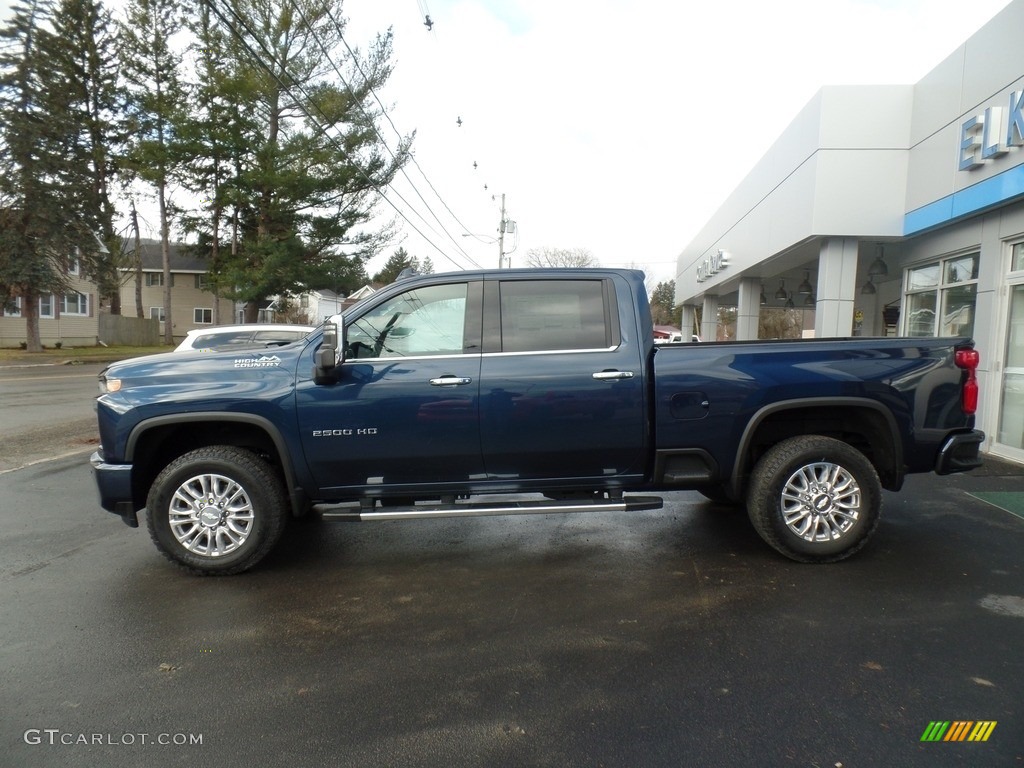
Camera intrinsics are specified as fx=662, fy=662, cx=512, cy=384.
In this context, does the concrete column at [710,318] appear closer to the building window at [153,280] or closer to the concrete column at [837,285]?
the concrete column at [837,285]

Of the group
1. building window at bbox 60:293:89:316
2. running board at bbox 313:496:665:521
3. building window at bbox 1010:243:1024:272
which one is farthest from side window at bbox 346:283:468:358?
building window at bbox 60:293:89:316

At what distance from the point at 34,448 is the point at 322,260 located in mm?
20388

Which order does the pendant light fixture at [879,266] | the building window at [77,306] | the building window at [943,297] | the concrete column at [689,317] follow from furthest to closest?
1. the building window at [77,306]
2. the concrete column at [689,317]
3. the pendant light fixture at [879,266]
4. the building window at [943,297]

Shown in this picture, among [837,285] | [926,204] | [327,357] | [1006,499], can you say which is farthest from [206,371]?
[837,285]

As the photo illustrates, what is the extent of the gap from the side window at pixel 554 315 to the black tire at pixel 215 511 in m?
1.90

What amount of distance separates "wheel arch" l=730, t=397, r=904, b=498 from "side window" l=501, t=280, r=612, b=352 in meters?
1.24

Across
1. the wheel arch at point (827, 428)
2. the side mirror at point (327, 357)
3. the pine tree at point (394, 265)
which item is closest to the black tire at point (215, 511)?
the side mirror at point (327, 357)

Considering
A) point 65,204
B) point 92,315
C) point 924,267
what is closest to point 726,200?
point 924,267

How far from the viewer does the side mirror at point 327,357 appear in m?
4.18

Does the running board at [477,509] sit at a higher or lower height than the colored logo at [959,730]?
higher

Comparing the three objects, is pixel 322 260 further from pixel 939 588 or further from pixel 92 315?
pixel 939 588

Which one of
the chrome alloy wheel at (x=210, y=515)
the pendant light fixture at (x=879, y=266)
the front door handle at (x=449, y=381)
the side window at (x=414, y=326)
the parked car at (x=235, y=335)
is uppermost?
the pendant light fixture at (x=879, y=266)

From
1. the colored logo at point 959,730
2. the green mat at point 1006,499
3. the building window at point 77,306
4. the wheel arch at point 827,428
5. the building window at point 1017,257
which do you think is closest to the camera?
the colored logo at point 959,730

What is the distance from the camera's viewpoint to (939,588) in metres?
4.20
